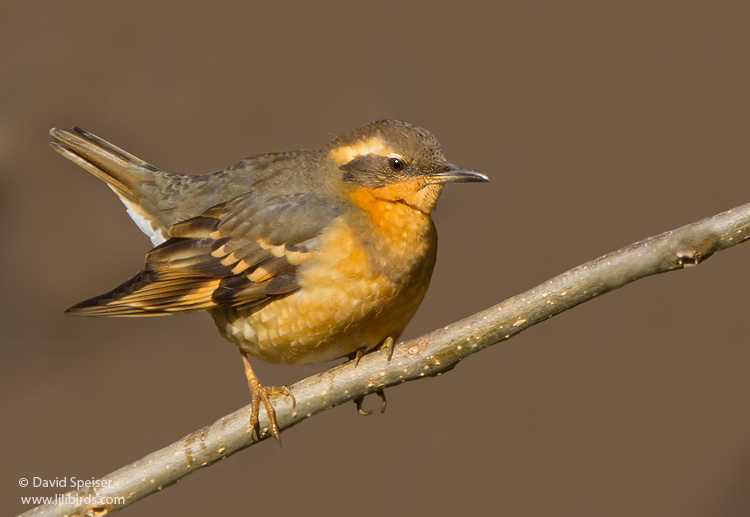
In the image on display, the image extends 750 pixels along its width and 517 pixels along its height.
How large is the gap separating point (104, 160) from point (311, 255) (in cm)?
212

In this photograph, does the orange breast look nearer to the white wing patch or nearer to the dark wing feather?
the dark wing feather

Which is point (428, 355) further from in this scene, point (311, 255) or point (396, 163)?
point (396, 163)

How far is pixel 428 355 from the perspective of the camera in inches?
165

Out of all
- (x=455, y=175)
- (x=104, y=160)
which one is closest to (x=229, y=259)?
(x=455, y=175)

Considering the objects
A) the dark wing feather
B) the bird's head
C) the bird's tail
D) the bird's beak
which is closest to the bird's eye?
the bird's head

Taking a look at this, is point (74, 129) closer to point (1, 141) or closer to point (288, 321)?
point (288, 321)

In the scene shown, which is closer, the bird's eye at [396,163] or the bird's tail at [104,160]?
the bird's eye at [396,163]

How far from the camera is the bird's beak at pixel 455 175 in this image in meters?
4.97

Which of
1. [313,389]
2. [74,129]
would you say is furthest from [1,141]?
[313,389]

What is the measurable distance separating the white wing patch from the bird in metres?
0.49

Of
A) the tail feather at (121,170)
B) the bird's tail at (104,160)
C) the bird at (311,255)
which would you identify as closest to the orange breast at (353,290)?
the bird at (311,255)

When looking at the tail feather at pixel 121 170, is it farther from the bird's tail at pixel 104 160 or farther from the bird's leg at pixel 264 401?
the bird's leg at pixel 264 401

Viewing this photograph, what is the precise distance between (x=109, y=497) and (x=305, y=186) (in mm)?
2062

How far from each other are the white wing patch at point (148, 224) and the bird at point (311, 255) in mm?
489
